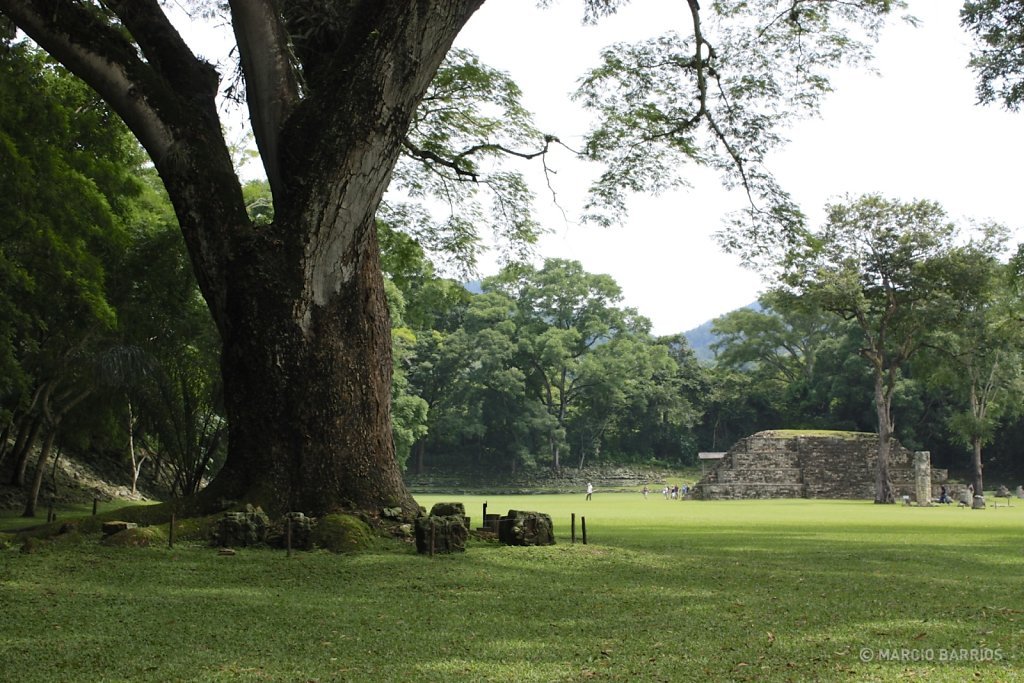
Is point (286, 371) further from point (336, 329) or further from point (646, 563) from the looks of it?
point (646, 563)

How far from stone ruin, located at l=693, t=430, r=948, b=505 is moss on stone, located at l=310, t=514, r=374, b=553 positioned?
31057 mm

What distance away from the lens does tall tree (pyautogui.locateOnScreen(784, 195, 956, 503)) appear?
29031 mm

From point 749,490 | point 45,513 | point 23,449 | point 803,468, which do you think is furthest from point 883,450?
point 23,449

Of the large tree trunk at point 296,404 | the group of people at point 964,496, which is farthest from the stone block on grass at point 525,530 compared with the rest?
the group of people at point 964,496

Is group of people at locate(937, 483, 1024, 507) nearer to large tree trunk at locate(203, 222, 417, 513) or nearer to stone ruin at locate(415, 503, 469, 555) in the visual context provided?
stone ruin at locate(415, 503, 469, 555)

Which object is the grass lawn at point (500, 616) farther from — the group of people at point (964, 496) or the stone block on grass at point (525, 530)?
the group of people at point (964, 496)

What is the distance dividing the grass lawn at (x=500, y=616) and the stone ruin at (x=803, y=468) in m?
30.2

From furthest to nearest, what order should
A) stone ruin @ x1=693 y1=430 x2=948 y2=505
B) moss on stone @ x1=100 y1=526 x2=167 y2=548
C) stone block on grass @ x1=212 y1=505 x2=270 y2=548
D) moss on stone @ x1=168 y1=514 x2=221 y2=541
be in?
stone ruin @ x1=693 y1=430 x2=948 y2=505
moss on stone @ x1=168 y1=514 x2=221 y2=541
stone block on grass @ x1=212 y1=505 x2=270 y2=548
moss on stone @ x1=100 y1=526 x2=167 y2=548

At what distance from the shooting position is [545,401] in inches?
2071

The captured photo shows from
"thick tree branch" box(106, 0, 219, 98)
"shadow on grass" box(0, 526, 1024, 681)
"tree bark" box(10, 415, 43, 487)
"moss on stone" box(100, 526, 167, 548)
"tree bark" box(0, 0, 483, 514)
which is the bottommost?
"shadow on grass" box(0, 526, 1024, 681)

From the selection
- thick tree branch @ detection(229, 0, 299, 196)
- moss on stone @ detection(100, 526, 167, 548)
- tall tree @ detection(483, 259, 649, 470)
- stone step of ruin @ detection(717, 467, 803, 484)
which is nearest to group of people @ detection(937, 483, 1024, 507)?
stone step of ruin @ detection(717, 467, 803, 484)

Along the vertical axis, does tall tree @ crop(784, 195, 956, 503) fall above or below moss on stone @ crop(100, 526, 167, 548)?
above

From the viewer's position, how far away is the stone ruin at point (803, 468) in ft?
124

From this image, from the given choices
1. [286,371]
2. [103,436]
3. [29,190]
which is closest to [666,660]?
[286,371]
